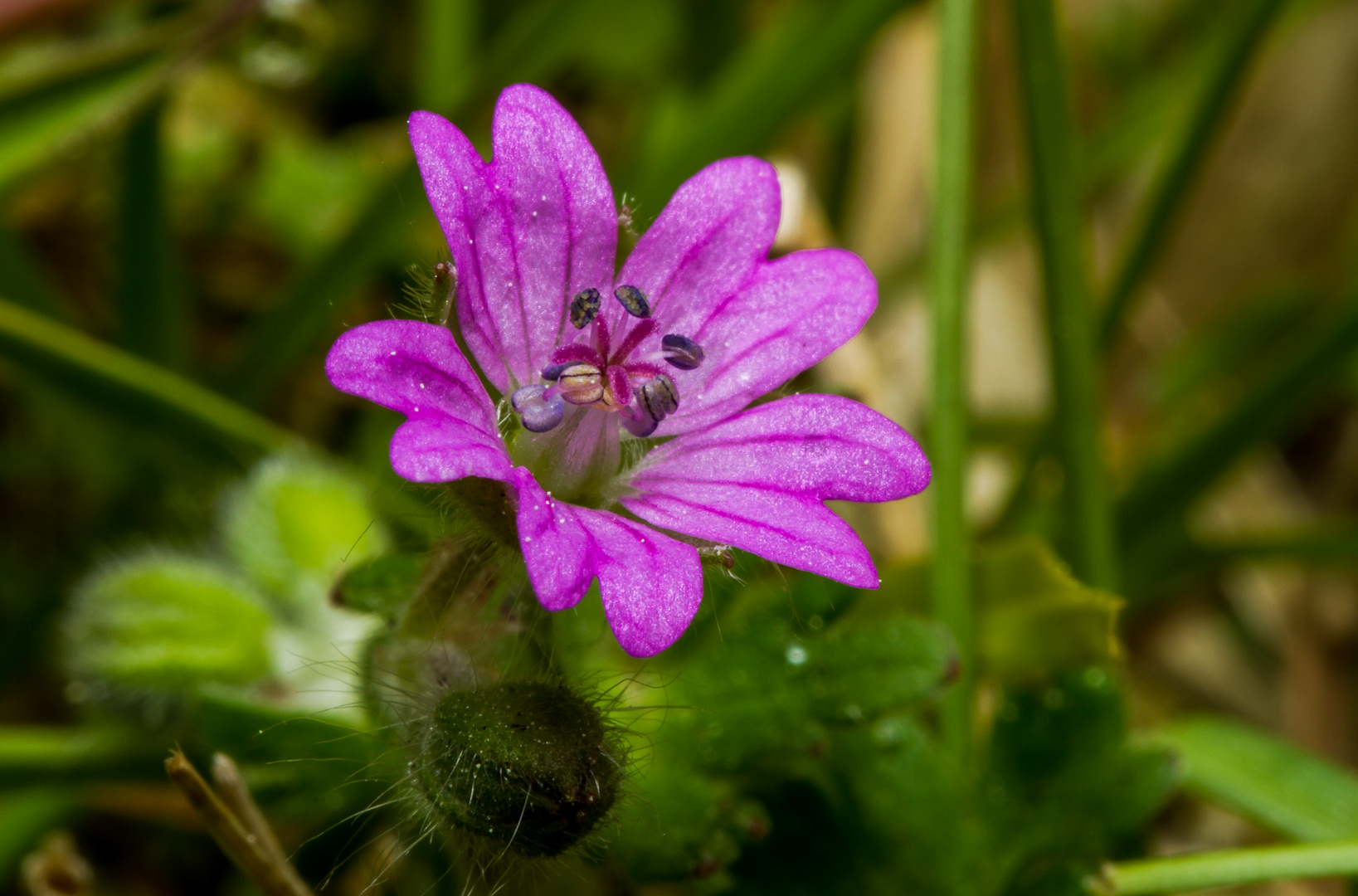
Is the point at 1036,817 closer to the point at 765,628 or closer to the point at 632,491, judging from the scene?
the point at 765,628

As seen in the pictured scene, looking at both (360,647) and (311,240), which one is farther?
(311,240)

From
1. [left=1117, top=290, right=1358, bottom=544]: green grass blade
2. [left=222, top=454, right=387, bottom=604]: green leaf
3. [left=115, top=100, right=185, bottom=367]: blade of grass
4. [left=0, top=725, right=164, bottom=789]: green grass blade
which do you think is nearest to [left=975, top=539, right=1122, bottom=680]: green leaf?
[left=1117, top=290, right=1358, bottom=544]: green grass blade

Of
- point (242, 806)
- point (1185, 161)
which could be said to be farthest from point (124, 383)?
point (1185, 161)

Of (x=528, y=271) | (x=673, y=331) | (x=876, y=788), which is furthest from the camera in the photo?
(x=876, y=788)

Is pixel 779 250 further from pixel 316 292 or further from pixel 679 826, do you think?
pixel 679 826

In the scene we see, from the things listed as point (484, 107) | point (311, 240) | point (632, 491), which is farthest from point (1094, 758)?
point (311, 240)

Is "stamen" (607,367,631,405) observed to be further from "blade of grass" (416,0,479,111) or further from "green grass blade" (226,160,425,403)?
"blade of grass" (416,0,479,111)

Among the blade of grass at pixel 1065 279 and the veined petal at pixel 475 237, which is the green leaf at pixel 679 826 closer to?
the veined petal at pixel 475 237
